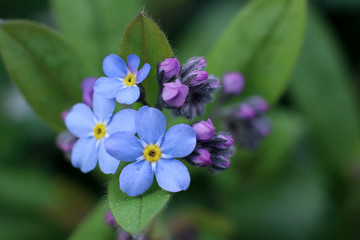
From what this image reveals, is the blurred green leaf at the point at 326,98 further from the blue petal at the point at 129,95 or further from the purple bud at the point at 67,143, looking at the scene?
the blue petal at the point at 129,95

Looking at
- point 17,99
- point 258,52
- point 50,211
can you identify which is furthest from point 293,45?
point 17,99

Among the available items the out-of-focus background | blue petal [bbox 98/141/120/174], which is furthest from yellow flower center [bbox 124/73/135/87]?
the out-of-focus background

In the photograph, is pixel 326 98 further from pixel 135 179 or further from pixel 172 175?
pixel 135 179

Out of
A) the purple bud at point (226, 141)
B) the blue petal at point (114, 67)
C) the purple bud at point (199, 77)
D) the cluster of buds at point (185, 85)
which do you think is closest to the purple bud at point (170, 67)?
the cluster of buds at point (185, 85)

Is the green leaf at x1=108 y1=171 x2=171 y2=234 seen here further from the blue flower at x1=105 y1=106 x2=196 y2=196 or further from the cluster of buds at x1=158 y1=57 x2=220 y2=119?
the cluster of buds at x1=158 y1=57 x2=220 y2=119

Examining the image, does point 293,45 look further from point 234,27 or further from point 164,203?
point 164,203

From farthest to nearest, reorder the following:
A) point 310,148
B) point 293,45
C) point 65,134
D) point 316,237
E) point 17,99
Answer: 1. point 17,99
2. point 310,148
3. point 316,237
4. point 293,45
5. point 65,134
